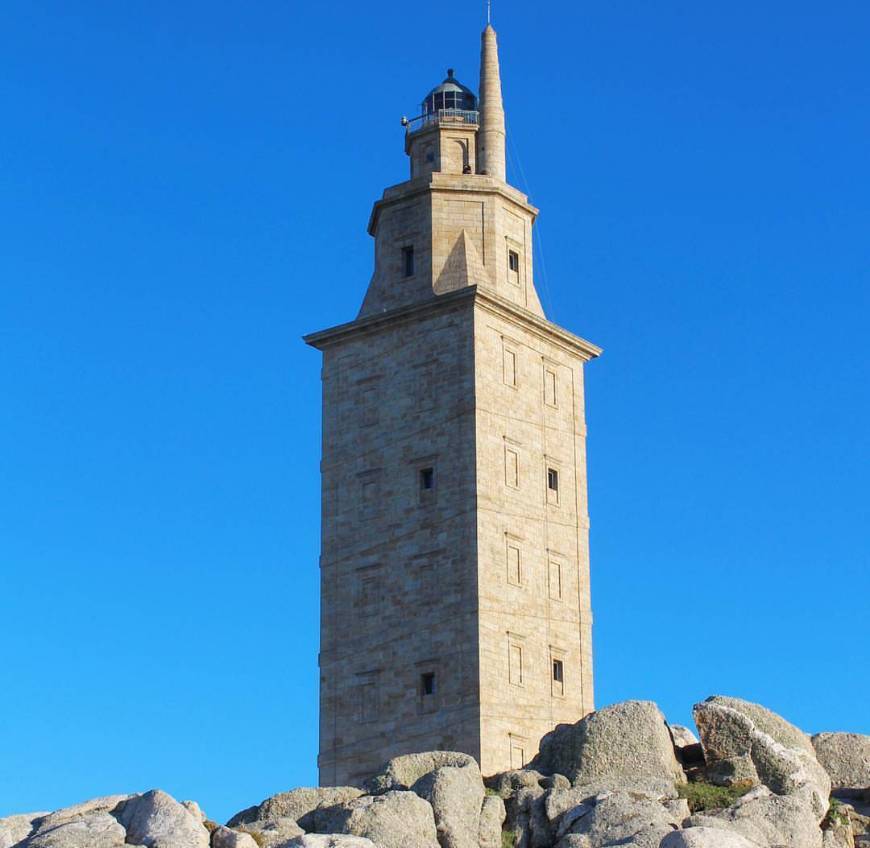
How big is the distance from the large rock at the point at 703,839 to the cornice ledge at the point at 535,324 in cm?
2496

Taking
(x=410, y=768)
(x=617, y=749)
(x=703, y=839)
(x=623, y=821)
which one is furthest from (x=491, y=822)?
(x=703, y=839)

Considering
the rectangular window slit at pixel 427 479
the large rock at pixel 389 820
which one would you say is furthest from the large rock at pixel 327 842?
the rectangular window slit at pixel 427 479

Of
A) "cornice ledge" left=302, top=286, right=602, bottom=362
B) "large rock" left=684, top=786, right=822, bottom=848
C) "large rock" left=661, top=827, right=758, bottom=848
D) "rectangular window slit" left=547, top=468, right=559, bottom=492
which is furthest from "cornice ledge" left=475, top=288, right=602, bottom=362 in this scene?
"large rock" left=661, top=827, right=758, bottom=848

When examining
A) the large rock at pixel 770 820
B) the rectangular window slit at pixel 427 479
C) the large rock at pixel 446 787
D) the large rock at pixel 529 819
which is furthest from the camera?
the rectangular window slit at pixel 427 479

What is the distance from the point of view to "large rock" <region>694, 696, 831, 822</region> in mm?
46688

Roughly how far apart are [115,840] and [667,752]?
43.5 ft

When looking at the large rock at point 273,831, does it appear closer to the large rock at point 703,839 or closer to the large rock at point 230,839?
the large rock at point 230,839

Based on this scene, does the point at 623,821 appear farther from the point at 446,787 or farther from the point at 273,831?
the point at 273,831

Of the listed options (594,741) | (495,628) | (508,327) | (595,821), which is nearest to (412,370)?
(508,327)

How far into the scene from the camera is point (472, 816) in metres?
43.6

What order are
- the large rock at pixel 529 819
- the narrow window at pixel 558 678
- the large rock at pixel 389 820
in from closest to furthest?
the large rock at pixel 389 820
the large rock at pixel 529 819
the narrow window at pixel 558 678

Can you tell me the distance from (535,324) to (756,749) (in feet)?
61.2

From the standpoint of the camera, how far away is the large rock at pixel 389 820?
4138cm

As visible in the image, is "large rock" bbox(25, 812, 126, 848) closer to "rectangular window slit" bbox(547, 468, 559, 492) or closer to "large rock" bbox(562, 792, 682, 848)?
"large rock" bbox(562, 792, 682, 848)
